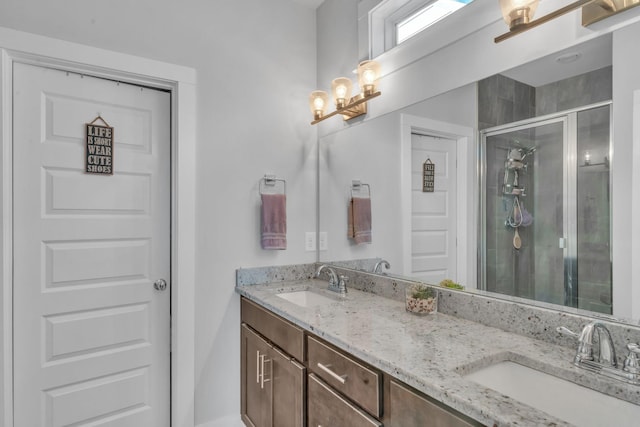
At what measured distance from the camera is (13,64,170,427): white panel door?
171 cm

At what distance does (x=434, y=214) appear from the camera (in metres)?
1.66

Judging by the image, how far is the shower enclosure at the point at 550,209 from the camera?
1.09m

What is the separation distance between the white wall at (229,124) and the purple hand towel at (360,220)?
0.38 meters

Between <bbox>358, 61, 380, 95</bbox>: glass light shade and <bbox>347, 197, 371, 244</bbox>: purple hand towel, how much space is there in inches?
23.8

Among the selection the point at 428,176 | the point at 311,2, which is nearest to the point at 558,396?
the point at 428,176

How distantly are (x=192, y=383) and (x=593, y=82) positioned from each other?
2.29 meters

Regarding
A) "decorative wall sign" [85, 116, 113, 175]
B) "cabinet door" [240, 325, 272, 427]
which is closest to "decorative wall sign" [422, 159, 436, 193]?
"cabinet door" [240, 325, 272, 427]

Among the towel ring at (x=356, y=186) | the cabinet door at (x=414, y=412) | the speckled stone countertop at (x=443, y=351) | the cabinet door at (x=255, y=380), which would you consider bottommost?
the cabinet door at (x=255, y=380)

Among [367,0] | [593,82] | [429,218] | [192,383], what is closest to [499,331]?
[429,218]

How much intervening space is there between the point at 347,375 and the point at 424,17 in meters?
1.78

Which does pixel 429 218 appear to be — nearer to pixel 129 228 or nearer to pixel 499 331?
pixel 499 331

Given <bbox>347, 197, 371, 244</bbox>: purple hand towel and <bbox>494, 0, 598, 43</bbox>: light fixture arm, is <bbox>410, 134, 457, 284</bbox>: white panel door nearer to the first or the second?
<bbox>347, 197, 371, 244</bbox>: purple hand towel

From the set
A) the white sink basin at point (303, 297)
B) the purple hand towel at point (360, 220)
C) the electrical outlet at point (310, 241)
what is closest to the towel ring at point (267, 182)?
the electrical outlet at point (310, 241)

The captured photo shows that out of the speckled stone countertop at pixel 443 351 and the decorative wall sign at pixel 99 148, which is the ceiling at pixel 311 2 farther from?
the speckled stone countertop at pixel 443 351
